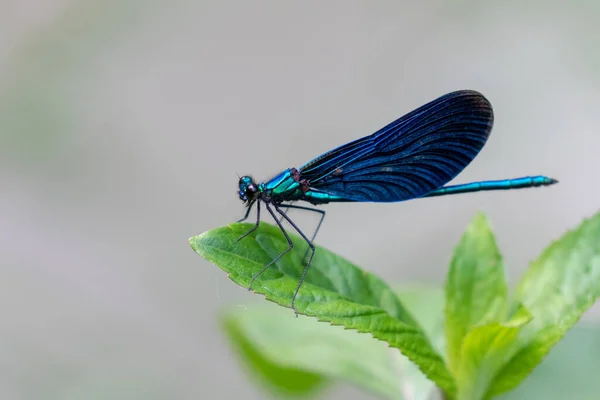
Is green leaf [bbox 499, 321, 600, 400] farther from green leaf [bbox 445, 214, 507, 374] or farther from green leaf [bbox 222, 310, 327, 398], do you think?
green leaf [bbox 222, 310, 327, 398]

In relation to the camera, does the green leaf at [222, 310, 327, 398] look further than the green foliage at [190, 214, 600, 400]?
Yes

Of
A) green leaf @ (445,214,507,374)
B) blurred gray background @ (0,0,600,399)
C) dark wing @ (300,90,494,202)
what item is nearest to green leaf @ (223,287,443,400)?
green leaf @ (445,214,507,374)

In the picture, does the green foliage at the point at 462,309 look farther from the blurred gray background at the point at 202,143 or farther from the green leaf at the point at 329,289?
the blurred gray background at the point at 202,143

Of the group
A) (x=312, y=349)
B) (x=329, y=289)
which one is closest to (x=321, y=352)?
(x=312, y=349)

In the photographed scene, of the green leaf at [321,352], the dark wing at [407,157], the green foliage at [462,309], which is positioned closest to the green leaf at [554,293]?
the green foliage at [462,309]

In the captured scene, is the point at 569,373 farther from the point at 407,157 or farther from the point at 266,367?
Result: the point at 266,367

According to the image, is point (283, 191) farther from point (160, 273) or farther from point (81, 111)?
point (81, 111)

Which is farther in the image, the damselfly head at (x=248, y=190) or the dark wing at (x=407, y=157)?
the damselfly head at (x=248, y=190)
